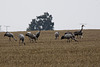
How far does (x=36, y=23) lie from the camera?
113 metres

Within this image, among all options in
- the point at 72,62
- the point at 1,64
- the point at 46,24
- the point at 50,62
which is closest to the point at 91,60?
the point at 72,62

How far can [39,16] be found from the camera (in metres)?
115

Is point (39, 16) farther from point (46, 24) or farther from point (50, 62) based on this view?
point (50, 62)

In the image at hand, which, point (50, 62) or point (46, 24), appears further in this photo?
point (46, 24)

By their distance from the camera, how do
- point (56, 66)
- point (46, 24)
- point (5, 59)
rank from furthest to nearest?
1. point (46, 24)
2. point (5, 59)
3. point (56, 66)

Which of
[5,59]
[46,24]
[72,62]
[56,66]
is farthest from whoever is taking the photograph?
[46,24]

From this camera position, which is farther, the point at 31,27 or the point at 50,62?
the point at 31,27

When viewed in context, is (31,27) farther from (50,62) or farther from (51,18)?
(50,62)

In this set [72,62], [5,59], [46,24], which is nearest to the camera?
[72,62]

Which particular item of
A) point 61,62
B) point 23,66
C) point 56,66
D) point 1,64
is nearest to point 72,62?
point 61,62

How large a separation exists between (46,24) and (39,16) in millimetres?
5613

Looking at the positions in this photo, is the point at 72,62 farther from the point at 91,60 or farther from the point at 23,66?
the point at 23,66

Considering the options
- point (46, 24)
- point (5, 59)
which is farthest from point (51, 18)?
point (5, 59)

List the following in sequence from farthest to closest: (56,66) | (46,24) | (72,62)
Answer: (46,24), (72,62), (56,66)
